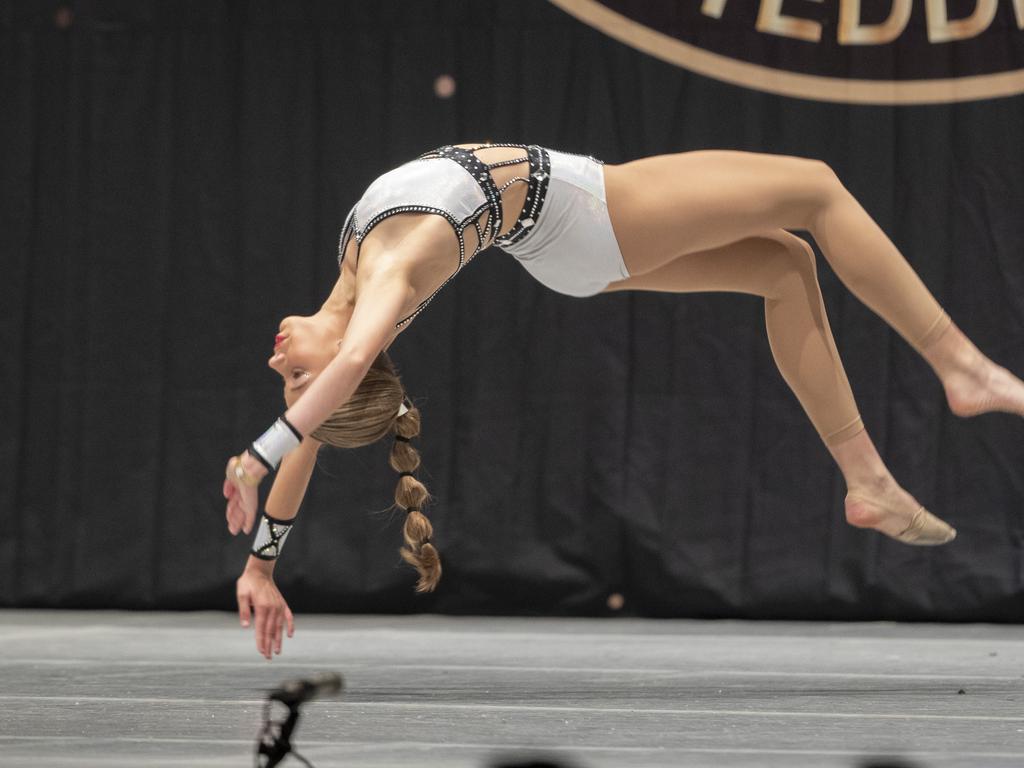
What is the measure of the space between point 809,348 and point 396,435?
892mm

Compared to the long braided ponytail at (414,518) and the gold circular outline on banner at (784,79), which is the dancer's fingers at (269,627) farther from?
the gold circular outline on banner at (784,79)

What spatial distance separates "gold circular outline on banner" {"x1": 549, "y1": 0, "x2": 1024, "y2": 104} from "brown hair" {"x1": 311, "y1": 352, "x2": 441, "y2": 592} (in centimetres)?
270

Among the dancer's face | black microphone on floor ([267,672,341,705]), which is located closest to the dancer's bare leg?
the dancer's face

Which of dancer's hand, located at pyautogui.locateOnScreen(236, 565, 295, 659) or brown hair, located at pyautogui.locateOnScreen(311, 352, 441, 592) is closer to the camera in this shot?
dancer's hand, located at pyautogui.locateOnScreen(236, 565, 295, 659)

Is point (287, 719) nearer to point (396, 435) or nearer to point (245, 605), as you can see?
point (245, 605)

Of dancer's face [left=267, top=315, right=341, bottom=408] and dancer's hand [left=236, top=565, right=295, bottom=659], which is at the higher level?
dancer's face [left=267, top=315, right=341, bottom=408]

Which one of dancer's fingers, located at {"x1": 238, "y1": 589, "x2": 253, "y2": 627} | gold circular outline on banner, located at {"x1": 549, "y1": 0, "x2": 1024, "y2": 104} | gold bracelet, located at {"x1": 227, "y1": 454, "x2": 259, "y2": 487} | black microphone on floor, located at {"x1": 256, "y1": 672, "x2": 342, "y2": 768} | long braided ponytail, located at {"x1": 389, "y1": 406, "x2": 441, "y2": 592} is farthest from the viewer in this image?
gold circular outline on banner, located at {"x1": 549, "y1": 0, "x2": 1024, "y2": 104}

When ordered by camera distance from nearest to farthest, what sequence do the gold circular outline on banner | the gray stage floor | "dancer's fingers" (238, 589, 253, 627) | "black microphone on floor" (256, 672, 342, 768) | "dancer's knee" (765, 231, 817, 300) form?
"black microphone on floor" (256, 672, 342, 768), the gray stage floor, "dancer's fingers" (238, 589, 253, 627), "dancer's knee" (765, 231, 817, 300), the gold circular outline on banner

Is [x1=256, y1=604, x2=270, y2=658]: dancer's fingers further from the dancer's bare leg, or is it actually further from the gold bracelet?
the dancer's bare leg

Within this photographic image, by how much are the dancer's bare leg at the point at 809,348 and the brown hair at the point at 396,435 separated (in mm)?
585

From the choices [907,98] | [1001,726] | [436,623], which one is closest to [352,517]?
[436,623]

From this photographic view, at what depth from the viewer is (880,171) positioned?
5258 millimetres

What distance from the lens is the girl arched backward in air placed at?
2.80 meters

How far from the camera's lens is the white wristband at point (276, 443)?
2410 mm
